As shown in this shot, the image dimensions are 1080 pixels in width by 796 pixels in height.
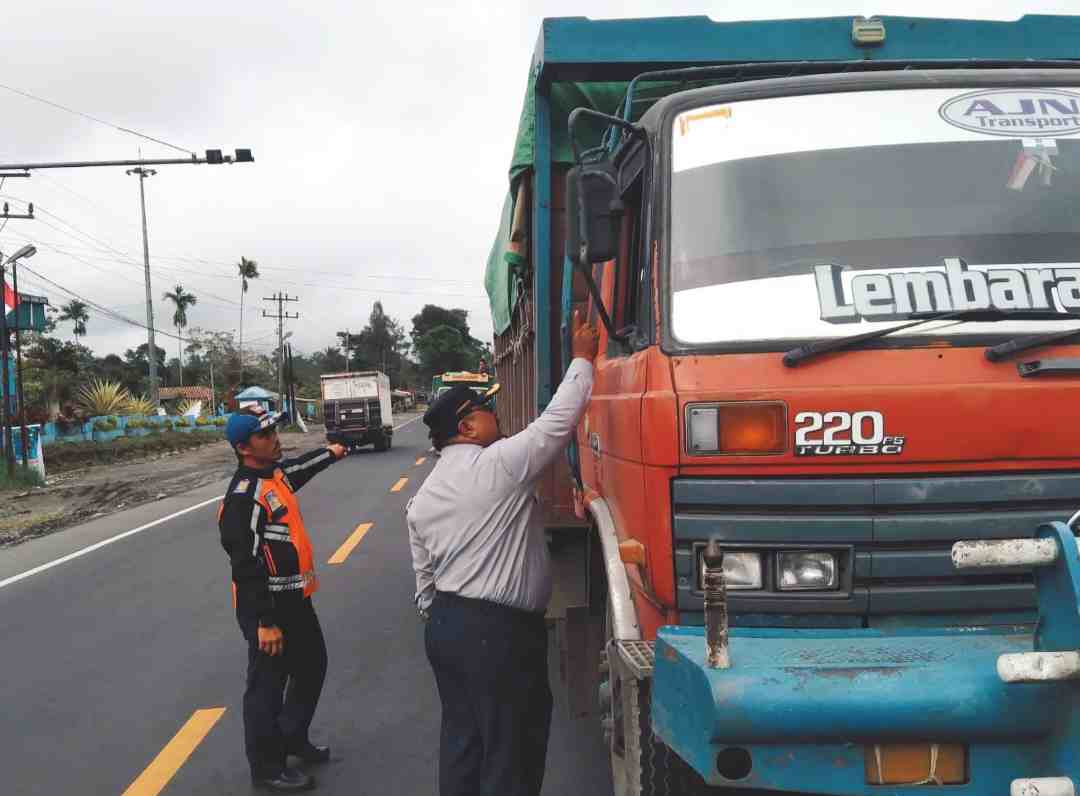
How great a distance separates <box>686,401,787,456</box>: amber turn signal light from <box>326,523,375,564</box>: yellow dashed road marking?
789 cm

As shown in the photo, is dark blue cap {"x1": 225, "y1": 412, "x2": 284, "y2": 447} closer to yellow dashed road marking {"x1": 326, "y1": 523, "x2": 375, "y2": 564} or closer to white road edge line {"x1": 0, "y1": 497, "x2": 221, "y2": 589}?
yellow dashed road marking {"x1": 326, "y1": 523, "x2": 375, "y2": 564}

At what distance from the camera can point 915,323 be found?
266 centimetres

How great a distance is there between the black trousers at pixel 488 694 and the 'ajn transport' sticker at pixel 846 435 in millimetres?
1348

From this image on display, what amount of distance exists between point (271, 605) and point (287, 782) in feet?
2.64

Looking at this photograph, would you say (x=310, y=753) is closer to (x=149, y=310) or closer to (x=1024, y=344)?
(x=1024, y=344)

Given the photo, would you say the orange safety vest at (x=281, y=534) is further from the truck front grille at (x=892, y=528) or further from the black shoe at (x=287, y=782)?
the truck front grille at (x=892, y=528)

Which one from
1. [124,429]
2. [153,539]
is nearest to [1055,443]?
[153,539]

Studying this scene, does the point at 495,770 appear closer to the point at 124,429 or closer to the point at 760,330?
the point at 760,330

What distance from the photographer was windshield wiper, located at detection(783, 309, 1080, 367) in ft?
8.58

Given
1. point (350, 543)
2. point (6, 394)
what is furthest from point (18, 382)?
point (350, 543)

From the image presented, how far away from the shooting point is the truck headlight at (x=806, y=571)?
264 centimetres

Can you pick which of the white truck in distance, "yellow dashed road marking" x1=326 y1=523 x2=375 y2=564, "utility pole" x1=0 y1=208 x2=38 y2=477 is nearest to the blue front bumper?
"yellow dashed road marking" x1=326 y1=523 x2=375 y2=564

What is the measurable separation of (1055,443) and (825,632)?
2.62 feet

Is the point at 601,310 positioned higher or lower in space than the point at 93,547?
higher
